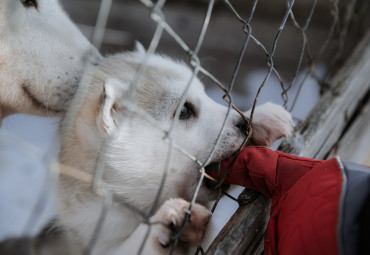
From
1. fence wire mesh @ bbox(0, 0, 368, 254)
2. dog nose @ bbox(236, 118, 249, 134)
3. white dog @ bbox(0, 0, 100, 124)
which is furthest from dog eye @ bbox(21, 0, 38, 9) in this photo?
dog nose @ bbox(236, 118, 249, 134)

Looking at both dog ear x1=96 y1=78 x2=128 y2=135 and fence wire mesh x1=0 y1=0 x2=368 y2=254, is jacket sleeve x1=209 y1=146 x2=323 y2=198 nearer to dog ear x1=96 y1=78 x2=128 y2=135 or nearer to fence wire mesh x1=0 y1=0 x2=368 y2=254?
fence wire mesh x1=0 y1=0 x2=368 y2=254

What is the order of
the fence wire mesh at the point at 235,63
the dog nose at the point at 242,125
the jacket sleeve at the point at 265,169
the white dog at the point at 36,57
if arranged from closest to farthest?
the fence wire mesh at the point at 235,63 < the jacket sleeve at the point at 265,169 < the dog nose at the point at 242,125 < the white dog at the point at 36,57

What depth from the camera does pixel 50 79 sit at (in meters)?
1.43

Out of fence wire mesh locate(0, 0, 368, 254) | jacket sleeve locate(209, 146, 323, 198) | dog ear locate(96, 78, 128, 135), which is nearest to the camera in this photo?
fence wire mesh locate(0, 0, 368, 254)

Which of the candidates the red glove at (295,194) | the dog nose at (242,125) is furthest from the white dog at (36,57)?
the red glove at (295,194)

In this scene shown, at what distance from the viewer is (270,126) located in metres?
1.28

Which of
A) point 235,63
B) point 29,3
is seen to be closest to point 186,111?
point 29,3

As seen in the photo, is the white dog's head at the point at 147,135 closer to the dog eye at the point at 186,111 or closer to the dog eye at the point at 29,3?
the dog eye at the point at 186,111

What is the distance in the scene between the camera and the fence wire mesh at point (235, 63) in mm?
677

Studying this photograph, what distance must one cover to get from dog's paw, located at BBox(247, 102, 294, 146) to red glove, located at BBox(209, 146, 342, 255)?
0.19m

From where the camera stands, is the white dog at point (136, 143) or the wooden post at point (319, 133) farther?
the white dog at point (136, 143)

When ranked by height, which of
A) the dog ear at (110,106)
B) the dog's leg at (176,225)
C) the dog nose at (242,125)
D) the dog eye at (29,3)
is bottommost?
the dog's leg at (176,225)

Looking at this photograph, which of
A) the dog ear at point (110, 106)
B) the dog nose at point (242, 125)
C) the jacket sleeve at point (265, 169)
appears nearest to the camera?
the jacket sleeve at point (265, 169)

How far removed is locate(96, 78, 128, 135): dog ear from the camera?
1.13 m
